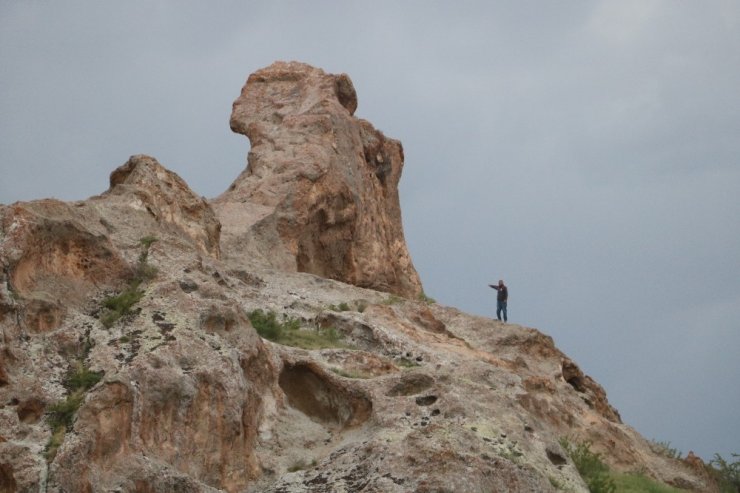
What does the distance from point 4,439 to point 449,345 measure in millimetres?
12144

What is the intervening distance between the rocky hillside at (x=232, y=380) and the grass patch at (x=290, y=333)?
2.5 inches

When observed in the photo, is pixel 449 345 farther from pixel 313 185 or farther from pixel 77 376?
pixel 313 185

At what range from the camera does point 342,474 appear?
15.9 metres

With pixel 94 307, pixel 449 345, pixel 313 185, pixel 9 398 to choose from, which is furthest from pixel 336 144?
pixel 9 398

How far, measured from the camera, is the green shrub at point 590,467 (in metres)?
19.2

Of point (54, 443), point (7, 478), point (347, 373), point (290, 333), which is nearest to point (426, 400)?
point (347, 373)

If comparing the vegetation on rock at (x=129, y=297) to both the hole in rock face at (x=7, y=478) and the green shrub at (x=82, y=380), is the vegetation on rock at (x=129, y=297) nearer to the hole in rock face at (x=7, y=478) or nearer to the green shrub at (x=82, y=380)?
the green shrub at (x=82, y=380)

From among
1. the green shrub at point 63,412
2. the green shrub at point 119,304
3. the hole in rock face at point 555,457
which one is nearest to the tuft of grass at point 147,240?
the green shrub at point 119,304

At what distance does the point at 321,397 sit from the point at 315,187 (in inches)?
724

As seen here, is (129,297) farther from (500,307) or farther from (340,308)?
(500,307)

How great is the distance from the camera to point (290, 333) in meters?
21.1

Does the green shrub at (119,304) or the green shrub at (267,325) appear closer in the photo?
the green shrub at (119,304)

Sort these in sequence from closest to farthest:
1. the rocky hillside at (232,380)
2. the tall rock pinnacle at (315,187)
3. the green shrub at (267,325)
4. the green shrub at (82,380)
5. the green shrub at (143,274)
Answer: the rocky hillside at (232,380) → the green shrub at (82,380) → the green shrub at (143,274) → the green shrub at (267,325) → the tall rock pinnacle at (315,187)

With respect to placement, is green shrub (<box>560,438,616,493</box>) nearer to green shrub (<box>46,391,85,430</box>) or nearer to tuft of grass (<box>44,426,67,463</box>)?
green shrub (<box>46,391,85,430</box>)
